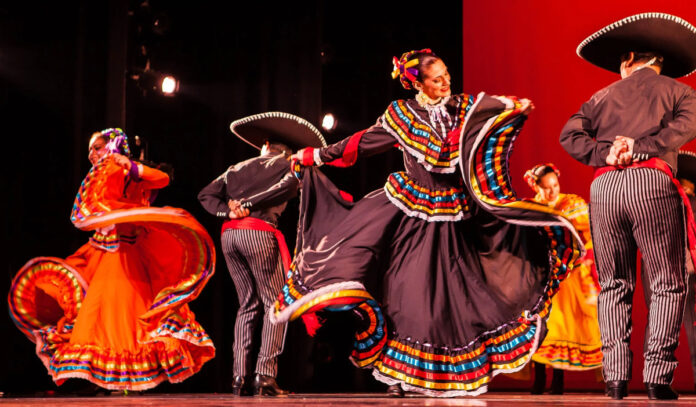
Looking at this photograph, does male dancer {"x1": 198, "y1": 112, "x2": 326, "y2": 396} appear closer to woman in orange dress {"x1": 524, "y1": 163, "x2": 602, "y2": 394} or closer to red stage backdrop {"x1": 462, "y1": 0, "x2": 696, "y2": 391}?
woman in orange dress {"x1": 524, "y1": 163, "x2": 602, "y2": 394}

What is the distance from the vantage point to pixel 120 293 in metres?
5.37

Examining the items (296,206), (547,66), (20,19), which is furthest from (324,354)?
(20,19)

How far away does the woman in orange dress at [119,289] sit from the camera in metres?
5.21

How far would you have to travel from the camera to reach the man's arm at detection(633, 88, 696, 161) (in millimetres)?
3434

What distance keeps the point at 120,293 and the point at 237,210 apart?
0.91 metres

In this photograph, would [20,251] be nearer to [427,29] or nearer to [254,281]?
[254,281]

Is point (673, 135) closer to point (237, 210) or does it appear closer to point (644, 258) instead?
point (644, 258)

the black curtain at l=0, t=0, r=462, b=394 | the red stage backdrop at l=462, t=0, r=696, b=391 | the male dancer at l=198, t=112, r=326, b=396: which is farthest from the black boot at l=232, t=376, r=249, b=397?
the red stage backdrop at l=462, t=0, r=696, b=391

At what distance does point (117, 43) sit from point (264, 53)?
3.75ft

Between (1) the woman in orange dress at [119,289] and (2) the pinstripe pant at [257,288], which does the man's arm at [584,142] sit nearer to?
(2) the pinstripe pant at [257,288]

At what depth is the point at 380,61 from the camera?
716 cm

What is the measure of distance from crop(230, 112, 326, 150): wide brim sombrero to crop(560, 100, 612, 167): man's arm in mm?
2059

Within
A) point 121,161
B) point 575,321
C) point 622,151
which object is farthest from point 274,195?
point 622,151

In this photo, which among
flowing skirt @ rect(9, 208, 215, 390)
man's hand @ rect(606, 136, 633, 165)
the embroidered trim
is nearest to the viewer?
man's hand @ rect(606, 136, 633, 165)
